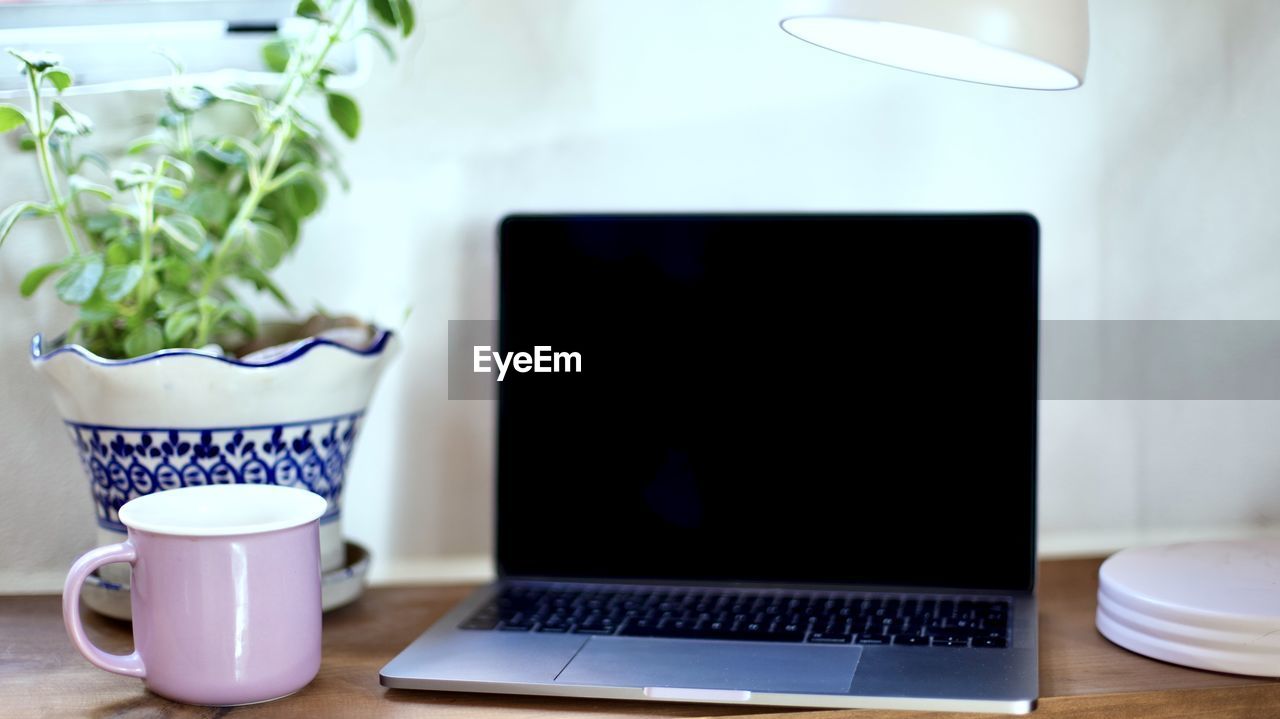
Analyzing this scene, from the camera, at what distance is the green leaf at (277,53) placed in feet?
2.70

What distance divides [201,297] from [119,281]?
0.19 feet

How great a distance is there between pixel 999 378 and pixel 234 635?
21.5 inches

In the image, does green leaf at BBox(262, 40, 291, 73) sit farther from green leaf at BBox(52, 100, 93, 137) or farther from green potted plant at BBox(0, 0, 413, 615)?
green leaf at BBox(52, 100, 93, 137)

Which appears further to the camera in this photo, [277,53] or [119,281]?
[277,53]

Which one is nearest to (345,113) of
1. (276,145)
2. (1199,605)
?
(276,145)

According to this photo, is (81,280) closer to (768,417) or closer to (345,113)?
(345,113)

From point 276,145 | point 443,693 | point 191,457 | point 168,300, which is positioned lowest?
point 443,693

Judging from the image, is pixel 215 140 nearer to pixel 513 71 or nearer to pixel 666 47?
pixel 513 71

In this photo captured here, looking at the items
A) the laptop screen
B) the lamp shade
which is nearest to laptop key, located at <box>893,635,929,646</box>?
the laptop screen

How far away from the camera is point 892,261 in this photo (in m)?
0.80

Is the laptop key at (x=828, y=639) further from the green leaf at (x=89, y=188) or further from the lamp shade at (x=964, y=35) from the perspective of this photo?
the green leaf at (x=89, y=188)

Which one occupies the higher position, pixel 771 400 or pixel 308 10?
pixel 308 10

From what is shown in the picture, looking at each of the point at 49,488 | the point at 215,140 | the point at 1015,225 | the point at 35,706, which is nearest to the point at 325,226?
the point at 215,140

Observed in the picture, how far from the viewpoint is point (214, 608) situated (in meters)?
0.58
